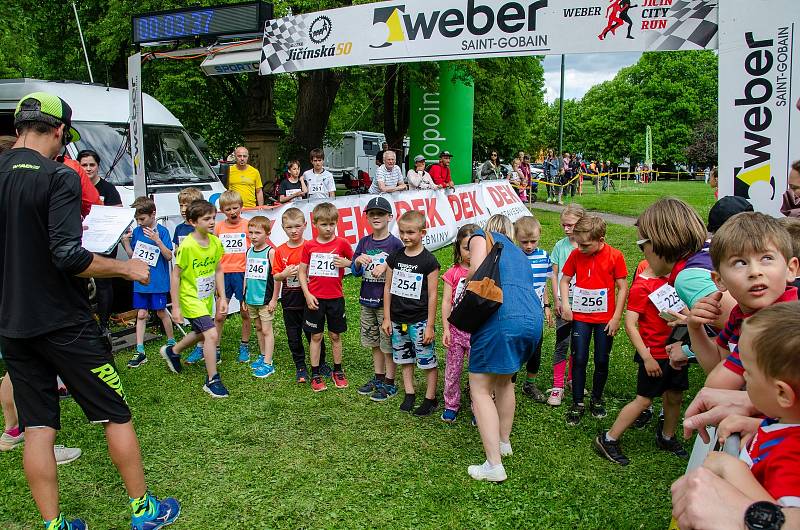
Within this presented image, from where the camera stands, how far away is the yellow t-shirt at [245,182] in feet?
33.1

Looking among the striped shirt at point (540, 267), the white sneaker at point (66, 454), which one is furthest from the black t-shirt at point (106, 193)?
the striped shirt at point (540, 267)

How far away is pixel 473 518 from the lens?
11.5 ft

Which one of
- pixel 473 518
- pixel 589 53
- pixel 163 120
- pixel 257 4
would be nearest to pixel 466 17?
pixel 589 53

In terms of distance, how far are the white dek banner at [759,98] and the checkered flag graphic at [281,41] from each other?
530cm

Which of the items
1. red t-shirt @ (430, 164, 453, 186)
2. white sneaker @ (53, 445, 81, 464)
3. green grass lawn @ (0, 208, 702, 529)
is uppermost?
red t-shirt @ (430, 164, 453, 186)

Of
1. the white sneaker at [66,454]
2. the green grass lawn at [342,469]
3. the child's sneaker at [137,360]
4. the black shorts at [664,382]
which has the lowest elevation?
the green grass lawn at [342,469]

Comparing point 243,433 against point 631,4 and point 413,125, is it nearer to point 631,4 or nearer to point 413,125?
point 631,4

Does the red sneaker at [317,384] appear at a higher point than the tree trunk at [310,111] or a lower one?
lower

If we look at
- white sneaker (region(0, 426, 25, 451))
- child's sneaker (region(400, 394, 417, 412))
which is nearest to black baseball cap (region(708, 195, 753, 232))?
child's sneaker (region(400, 394, 417, 412))

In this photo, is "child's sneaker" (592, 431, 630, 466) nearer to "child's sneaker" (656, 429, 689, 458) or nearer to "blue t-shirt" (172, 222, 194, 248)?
"child's sneaker" (656, 429, 689, 458)

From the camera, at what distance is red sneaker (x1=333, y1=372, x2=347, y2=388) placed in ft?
18.6

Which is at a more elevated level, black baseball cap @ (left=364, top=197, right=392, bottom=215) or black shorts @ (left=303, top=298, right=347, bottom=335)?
black baseball cap @ (left=364, top=197, right=392, bottom=215)

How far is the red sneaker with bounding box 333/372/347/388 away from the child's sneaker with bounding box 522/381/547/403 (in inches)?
65.4

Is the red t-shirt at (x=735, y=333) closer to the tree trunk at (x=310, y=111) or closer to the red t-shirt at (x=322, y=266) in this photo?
the red t-shirt at (x=322, y=266)
